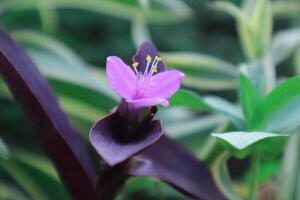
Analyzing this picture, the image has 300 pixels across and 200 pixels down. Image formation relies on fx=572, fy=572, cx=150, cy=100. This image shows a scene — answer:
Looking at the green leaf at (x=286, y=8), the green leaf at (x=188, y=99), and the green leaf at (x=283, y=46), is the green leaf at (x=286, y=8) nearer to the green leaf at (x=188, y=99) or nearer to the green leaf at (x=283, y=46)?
the green leaf at (x=283, y=46)

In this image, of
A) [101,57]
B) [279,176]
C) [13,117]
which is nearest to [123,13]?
[101,57]

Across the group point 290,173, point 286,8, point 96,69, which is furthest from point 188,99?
point 286,8

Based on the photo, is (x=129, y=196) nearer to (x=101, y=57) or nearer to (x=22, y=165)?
(x=22, y=165)

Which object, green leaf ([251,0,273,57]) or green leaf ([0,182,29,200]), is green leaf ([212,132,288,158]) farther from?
green leaf ([0,182,29,200])

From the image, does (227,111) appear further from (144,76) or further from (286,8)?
(286,8)

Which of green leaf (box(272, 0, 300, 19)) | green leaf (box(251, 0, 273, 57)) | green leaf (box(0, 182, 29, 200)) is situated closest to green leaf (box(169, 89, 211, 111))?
green leaf (box(251, 0, 273, 57))

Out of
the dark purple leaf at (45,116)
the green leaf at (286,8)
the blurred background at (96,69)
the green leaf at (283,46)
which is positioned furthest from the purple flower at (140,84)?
the green leaf at (286,8)
